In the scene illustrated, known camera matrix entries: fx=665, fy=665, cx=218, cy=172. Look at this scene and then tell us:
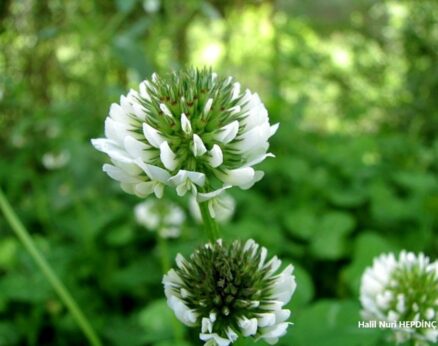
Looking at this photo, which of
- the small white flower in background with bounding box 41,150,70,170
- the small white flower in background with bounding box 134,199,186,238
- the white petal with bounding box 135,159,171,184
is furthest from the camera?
the small white flower in background with bounding box 41,150,70,170

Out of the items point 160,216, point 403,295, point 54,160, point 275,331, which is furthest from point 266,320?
point 54,160

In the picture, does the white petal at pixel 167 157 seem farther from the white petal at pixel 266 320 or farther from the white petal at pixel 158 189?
the white petal at pixel 266 320

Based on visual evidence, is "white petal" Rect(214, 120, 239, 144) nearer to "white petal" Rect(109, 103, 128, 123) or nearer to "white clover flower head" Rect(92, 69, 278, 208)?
"white clover flower head" Rect(92, 69, 278, 208)

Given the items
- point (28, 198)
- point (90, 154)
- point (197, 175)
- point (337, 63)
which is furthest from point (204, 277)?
point (337, 63)

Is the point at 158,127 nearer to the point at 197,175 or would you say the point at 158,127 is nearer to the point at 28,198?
the point at 197,175

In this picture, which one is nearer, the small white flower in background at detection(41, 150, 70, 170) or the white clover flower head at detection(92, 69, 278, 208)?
the white clover flower head at detection(92, 69, 278, 208)

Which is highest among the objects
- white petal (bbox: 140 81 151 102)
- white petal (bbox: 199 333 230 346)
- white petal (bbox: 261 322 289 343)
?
white petal (bbox: 140 81 151 102)

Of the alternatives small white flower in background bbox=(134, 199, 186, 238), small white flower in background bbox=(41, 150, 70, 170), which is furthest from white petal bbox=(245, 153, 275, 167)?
small white flower in background bbox=(41, 150, 70, 170)
